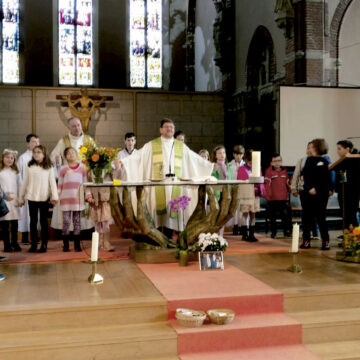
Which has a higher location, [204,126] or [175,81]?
[175,81]

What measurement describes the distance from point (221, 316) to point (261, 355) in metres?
0.43

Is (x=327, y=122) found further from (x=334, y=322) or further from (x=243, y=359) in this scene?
(x=243, y=359)

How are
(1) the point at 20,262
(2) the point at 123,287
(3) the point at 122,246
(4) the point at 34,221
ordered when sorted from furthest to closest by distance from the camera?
(3) the point at 122,246, (4) the point at 34,221, (1) the point at 20,262, (2) the point at 123,287

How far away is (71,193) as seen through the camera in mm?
7230

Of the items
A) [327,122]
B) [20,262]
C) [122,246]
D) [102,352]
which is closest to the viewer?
[102,352]

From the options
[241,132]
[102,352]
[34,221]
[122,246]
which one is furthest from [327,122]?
[102,352]

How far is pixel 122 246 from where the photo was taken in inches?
308

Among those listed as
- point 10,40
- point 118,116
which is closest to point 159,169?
point 118,116

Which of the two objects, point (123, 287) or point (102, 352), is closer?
point (102, 352)

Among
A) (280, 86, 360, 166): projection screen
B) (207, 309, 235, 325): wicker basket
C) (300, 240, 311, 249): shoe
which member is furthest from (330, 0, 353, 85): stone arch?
(207, 309, 235, 325): wicker basket

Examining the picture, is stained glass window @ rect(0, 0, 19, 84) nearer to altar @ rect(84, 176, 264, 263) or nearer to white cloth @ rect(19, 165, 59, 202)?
white cloth @ rect(19, 165, 59, 202)

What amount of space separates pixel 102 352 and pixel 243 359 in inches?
42.7

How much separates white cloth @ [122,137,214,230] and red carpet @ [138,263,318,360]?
5.51ft

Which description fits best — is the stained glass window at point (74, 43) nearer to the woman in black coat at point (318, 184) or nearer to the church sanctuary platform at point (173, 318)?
the woman in black coat at point (318, 184)
